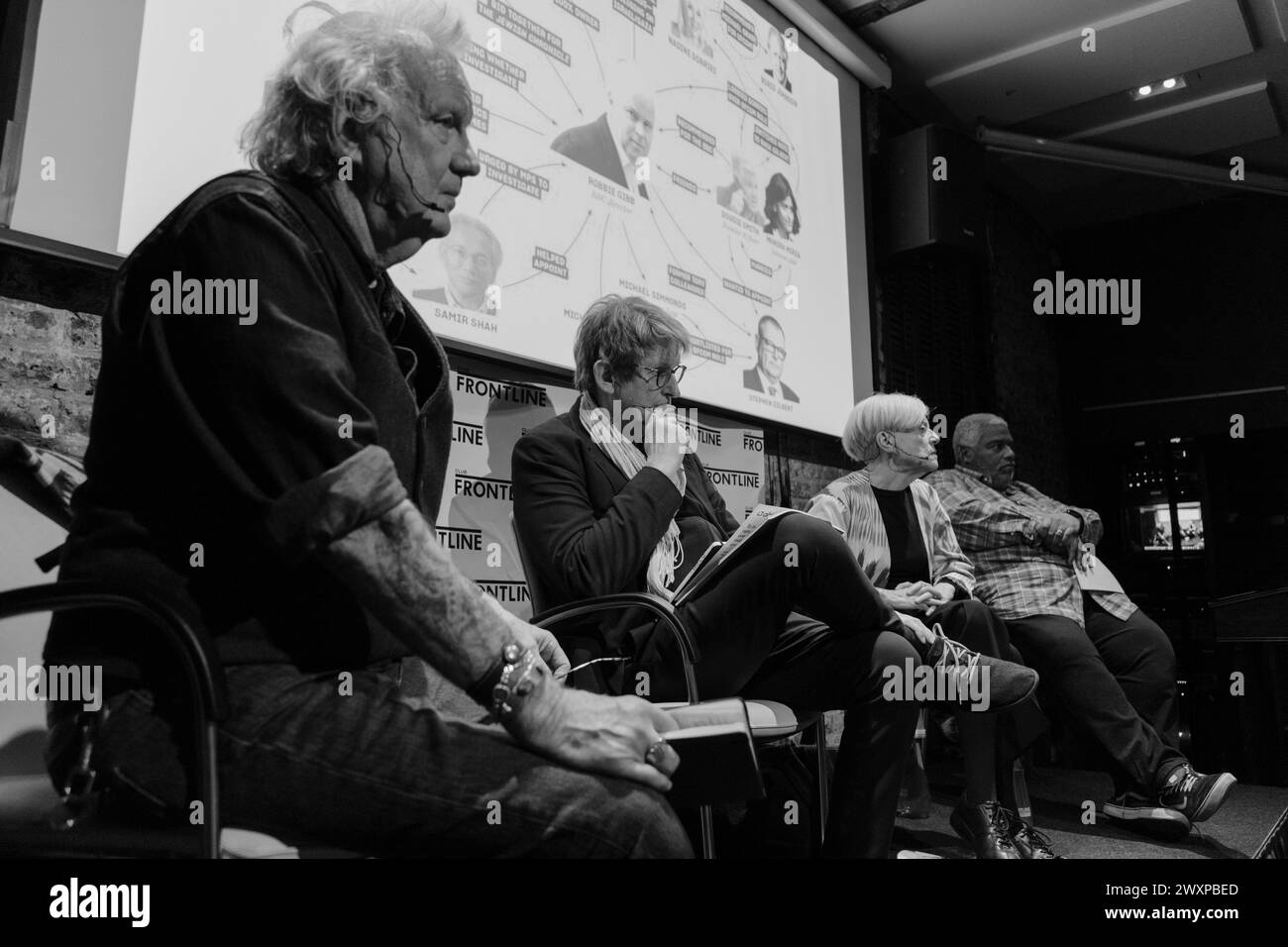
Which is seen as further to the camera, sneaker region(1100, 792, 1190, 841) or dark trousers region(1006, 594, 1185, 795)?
dark trousers region(1006, 594, 1185, 795)

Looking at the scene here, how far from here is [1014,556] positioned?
326 centimetres

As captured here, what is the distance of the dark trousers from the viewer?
276 centimetres

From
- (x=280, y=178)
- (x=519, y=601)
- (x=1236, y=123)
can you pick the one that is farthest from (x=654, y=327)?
(x=1236, y=123)

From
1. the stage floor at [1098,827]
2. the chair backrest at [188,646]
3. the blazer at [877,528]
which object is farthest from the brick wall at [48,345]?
the stage floor at [1098,827]

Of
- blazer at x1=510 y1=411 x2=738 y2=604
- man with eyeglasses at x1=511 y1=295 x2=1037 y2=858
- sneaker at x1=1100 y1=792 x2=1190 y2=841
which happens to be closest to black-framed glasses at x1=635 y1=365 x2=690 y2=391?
man with eyeglasses at x1=511 y1=295 x2=1037 y2=858

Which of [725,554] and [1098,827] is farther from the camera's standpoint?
[1098,827]

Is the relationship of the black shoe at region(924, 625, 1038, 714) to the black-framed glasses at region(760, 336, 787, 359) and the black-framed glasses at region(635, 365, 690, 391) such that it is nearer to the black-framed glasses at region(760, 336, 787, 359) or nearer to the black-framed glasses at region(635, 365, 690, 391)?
the black-framed glasses at region(635, 365, 690, 391)

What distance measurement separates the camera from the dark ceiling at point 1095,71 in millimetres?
4367

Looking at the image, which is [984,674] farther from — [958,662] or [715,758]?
[715,758]

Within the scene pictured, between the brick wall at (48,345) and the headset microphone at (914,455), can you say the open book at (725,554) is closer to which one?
the brick wall at (48,345)

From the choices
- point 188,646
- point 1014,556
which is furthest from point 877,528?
point 188,646

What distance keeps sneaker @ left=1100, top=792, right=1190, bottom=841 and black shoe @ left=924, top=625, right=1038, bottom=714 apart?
1.12 m

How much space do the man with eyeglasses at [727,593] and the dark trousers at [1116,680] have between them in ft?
3.58

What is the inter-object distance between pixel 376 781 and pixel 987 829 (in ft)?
6.29
